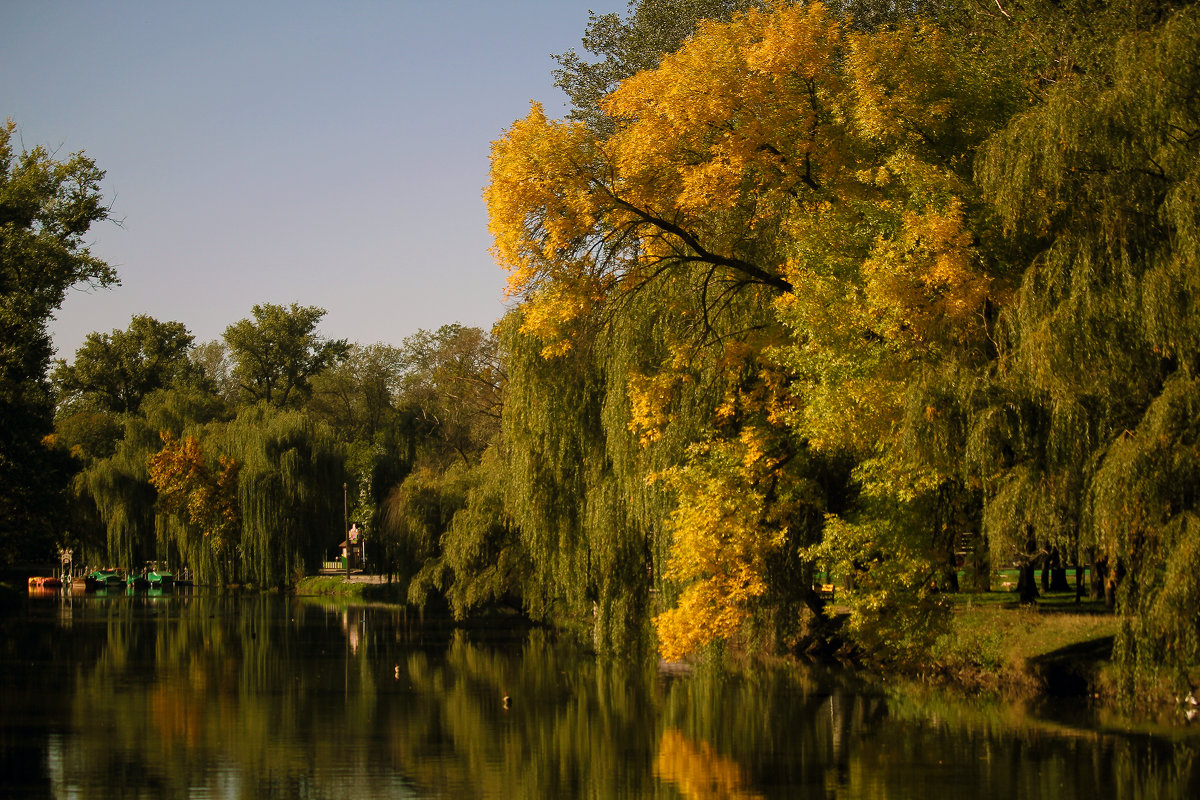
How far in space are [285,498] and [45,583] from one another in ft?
74.5

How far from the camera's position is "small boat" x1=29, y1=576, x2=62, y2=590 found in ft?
214

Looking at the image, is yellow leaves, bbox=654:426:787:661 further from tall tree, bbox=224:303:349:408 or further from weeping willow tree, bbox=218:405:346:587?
tall tree, bbox=224:303:349:408

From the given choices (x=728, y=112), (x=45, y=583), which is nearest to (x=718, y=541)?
(x=728, y=112)

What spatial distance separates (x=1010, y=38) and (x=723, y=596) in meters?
10.9

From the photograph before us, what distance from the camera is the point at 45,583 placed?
65250 mm

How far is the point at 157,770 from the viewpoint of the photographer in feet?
53.2

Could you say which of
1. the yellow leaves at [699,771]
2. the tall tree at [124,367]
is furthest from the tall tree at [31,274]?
the tall tree at [124,367]

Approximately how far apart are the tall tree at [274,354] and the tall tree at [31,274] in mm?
50277

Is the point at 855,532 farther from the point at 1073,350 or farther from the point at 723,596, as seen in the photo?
the point at 1073,350

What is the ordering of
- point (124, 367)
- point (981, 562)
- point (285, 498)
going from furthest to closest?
point (124, 367) < point (285, 498) < point (981, 562)

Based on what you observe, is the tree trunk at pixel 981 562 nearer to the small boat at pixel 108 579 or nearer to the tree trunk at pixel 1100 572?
the tree trunk at pixel 1100 572

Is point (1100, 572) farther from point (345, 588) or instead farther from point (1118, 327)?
point (345, 588)

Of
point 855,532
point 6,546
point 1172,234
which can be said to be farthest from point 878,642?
point 6,546

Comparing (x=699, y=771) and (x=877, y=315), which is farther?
(x=877, y=315)
